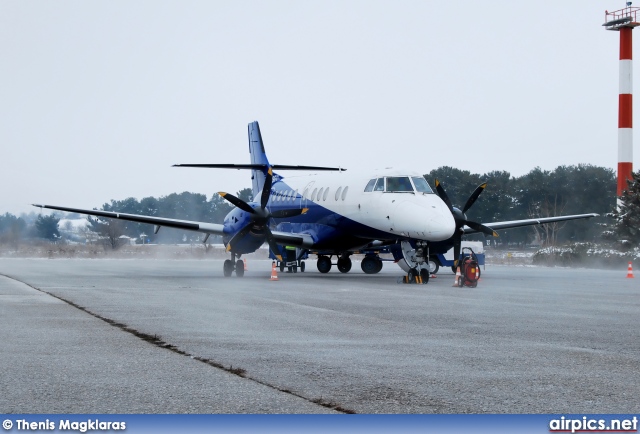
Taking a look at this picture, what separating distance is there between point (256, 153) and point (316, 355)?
31788 mm

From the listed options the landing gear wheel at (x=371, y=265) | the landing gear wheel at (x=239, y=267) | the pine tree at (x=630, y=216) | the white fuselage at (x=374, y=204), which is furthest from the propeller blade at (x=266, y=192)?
the pine tree at (x=630, y=216)

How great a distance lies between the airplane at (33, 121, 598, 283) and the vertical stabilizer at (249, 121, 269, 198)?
286cm

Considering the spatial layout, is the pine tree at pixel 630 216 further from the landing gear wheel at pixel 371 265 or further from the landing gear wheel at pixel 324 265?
the landing gear wheel at pixel 324 265

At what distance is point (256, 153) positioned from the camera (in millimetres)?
41812

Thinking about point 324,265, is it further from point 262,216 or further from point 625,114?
point 625,114

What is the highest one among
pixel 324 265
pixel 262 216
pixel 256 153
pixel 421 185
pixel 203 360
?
pixel 256 153

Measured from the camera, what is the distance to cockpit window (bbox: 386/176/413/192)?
2980 centimetres

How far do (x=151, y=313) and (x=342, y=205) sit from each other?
16.5 metres

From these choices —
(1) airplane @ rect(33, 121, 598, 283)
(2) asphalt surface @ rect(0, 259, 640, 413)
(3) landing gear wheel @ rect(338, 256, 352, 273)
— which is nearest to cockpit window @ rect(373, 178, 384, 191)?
(1) airplane @ rect(33, 121, 598, 283)

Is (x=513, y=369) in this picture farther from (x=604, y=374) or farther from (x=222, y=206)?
(x=222, y=206)

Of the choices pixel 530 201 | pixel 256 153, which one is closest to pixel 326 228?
pixel 256 153

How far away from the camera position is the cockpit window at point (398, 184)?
29.8m

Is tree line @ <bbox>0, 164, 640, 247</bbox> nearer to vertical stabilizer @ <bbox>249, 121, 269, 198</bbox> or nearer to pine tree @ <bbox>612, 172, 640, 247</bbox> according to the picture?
pine tree @ <bbox>612, 172, 640, 247</bbox>

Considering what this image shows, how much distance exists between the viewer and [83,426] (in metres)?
6.34
